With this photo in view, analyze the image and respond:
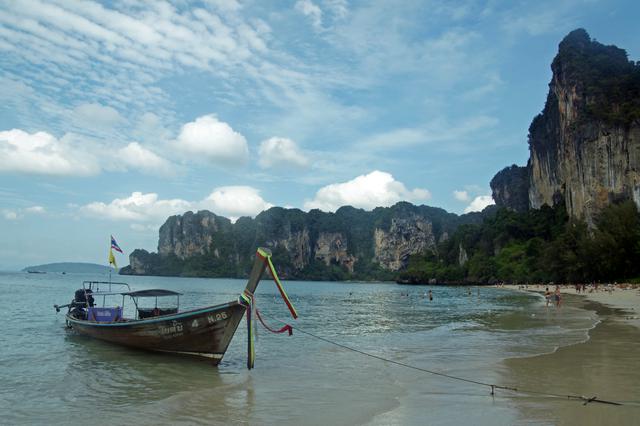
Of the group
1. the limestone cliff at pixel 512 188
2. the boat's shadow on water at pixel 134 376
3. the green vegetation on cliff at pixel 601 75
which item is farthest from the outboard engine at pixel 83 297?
the limestone cliff at pixel 512 188

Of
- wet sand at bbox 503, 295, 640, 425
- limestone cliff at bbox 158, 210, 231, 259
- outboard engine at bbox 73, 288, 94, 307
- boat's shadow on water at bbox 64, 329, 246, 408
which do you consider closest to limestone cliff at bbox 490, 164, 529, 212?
limestone cliff at bbox 158, 210, 231, 259

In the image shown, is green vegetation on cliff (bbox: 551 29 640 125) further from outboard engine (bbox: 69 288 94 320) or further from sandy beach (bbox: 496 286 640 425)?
outboard engine (bbox: 69 288 94 320)

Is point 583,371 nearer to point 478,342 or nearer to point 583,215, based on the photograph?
point 478,342

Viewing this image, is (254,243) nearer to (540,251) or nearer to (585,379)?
(540,251)

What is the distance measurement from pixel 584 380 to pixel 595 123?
2726 inches

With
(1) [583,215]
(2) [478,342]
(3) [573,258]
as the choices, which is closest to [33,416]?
(2) [478,342]

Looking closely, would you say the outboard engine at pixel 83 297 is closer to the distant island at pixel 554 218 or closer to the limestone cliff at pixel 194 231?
the distant island at pixel 554 218

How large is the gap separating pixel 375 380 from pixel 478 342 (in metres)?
6.98

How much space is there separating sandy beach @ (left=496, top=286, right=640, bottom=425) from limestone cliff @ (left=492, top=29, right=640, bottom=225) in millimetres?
55029

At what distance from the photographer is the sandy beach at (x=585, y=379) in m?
6.95

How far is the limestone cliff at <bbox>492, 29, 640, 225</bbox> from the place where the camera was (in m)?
62.8

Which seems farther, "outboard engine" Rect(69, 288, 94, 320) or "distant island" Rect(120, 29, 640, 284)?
"distant island" Rect(120, 29, 640, 284)

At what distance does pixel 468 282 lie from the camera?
348 feet

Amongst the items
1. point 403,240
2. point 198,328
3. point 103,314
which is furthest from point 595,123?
point 403,240
